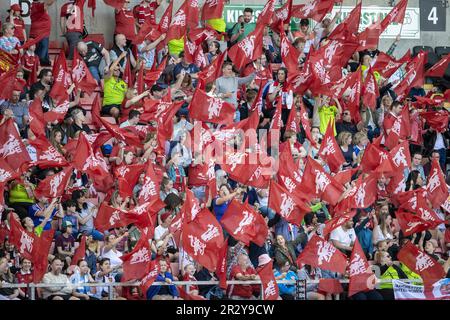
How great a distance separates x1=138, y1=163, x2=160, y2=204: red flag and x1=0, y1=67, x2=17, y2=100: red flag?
2465 millimetres

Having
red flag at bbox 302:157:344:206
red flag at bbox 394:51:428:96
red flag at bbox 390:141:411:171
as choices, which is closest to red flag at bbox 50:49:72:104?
red flag at bbox 302:157:344:206

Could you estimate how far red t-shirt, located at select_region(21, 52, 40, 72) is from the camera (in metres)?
21.3

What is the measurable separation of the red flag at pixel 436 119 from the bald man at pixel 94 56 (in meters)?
4.95

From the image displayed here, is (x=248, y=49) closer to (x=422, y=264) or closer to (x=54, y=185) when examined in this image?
(x=54, y=185)

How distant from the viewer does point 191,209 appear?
58.9ft

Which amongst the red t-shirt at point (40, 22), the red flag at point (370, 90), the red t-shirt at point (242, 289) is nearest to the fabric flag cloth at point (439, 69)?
the red flag at point (370, 90)

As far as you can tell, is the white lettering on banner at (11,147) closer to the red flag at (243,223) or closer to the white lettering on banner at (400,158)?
the red flag at (243,223)

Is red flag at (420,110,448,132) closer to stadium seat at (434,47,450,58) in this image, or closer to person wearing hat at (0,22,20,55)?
stadium seat at (434,47,450,58)

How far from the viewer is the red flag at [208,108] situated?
20.1m

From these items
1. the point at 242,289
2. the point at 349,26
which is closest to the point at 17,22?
the point at 349,26

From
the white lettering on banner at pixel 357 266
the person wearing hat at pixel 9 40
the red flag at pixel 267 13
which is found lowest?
the white lettering on banner at pixel 357 266

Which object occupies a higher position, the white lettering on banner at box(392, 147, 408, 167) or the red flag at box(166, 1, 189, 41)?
the red flag at box(166, 1, 189, 41)

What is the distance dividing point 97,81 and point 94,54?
0.45 meters
